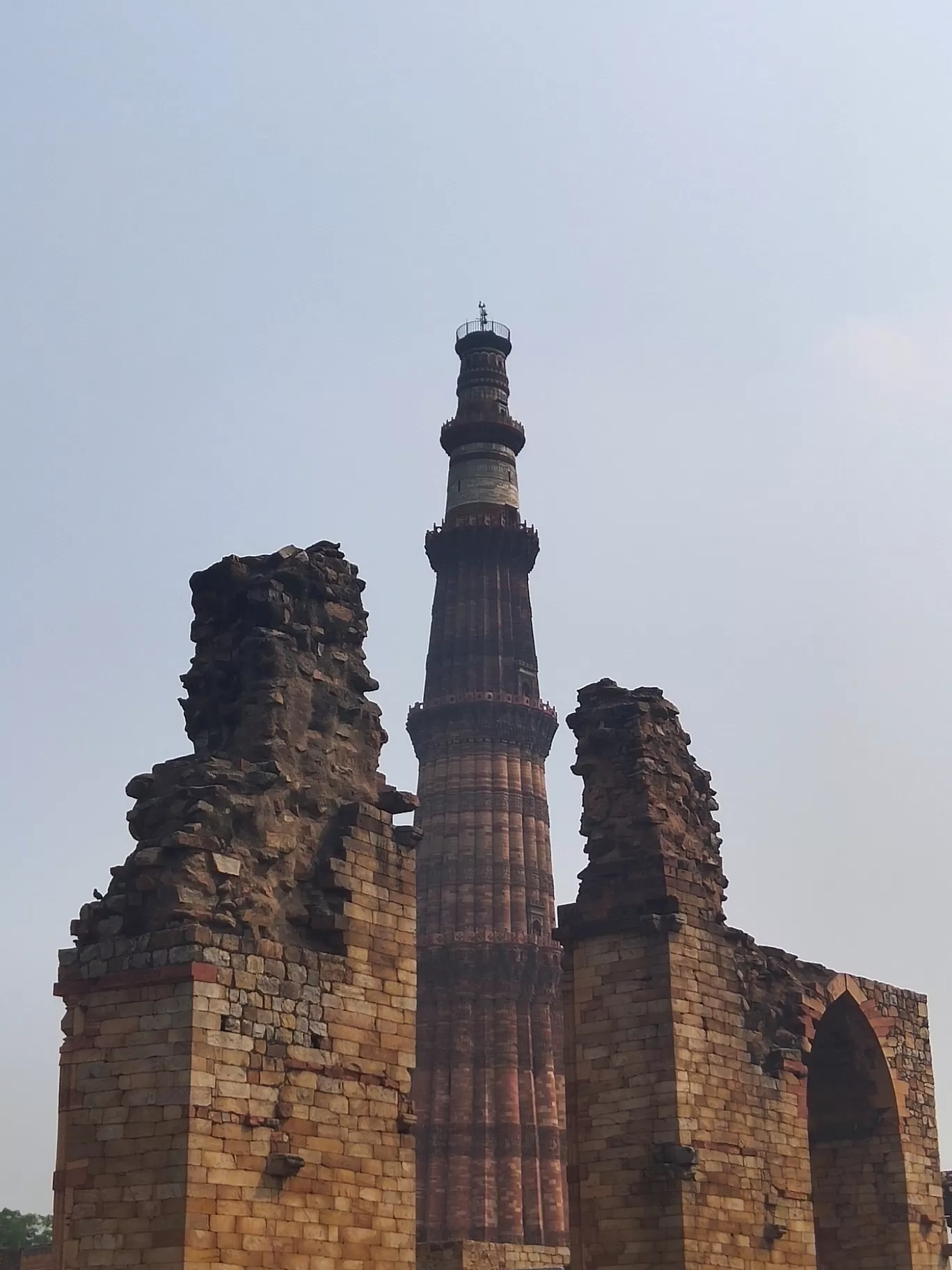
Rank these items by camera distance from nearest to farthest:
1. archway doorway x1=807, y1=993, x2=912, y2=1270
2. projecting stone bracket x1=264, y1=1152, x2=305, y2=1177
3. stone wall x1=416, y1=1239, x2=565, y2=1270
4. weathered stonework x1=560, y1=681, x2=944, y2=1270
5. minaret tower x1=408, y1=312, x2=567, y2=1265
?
1. projecting stone bracket x1=264, y1=1152, x2=305, y2=1177
2. weathered stonework x1=560, y1=681, x2=944, y2=1270
3. archway doorway x1=807, y1=993, x2=912, y2=1270
4. stone wall x1=416, y1=1239, x2=565, y2=1270
5. minaret tower x1=408, y1=312, x2=567, y2=1265

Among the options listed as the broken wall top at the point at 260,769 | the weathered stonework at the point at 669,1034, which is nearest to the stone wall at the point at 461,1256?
the weathered stonework at the point at 669,1034

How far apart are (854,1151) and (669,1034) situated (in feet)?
17.1

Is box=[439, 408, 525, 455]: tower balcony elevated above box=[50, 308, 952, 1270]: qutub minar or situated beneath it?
elevated above

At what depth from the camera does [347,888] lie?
38.6 feet

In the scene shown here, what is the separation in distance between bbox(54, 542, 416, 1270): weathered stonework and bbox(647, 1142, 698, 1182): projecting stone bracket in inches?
111

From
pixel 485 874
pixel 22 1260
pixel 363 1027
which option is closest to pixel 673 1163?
pixel 363 1027

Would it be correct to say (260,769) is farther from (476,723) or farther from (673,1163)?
(476,723)

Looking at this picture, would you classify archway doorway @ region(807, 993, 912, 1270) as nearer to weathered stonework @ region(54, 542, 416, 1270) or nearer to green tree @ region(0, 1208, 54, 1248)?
weathered stonework @ region(54, 542, 416, 1270)

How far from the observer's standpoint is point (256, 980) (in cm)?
1085

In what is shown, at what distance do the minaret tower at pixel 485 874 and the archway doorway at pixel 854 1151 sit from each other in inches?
720

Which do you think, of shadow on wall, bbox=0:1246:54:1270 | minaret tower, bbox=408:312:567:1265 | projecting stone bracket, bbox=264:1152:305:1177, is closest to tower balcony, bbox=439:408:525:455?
minaret tower, bbox=408:312:567:1265

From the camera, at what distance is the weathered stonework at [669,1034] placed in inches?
547

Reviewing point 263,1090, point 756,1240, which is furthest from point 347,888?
point 756,1240

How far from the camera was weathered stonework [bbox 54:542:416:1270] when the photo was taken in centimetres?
1020
